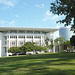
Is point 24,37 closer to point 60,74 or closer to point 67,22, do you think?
point 67,22

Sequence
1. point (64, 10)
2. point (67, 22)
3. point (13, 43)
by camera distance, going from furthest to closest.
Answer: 1. point (13, 43)
2. point (67, 22)
3. point (64, 10)

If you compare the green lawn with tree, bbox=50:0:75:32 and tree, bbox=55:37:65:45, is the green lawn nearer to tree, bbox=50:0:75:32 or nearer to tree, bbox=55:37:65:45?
tree, bbox=50:0:75:32

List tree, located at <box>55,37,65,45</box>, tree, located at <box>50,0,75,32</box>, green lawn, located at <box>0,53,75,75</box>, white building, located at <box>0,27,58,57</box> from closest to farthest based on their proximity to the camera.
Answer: green lawn, located at <box>0,53,75,75</box>
tree, located at <box>50,0,75,32</box>
white building, located at <box>0,27,58,57</box>
tree, located at <box>55,37,65,45</box>

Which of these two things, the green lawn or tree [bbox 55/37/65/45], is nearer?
the green lawn

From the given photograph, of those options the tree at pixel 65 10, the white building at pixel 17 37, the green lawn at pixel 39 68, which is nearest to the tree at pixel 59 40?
the white building at pixel 17 37

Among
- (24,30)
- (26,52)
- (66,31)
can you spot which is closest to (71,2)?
(26,52)

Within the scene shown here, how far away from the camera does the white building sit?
58394 mm

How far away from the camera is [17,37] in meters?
59.5

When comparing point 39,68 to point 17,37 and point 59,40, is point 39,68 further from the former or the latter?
point 59,40

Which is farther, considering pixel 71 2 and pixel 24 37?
pixel 24 37

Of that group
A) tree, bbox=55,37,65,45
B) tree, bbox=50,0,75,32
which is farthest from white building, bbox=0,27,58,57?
tree, bbox=50,0,75,32

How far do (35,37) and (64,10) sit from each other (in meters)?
46.7

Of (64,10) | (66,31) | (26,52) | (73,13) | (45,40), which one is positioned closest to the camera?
(73,13)

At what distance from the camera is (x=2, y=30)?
60438 mm
